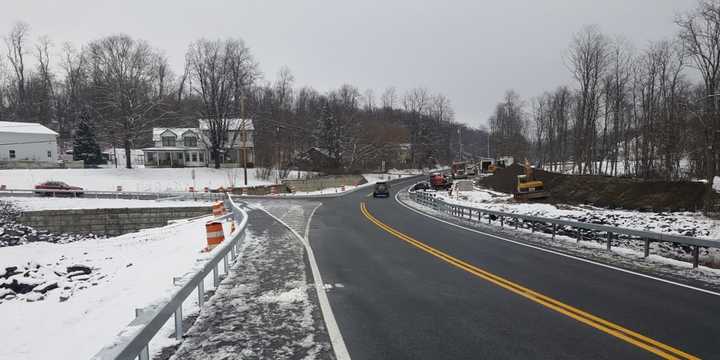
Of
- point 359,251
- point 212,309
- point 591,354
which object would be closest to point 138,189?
Result: point 359,251

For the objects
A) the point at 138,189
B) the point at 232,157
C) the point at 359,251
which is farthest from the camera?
the point at 232,157

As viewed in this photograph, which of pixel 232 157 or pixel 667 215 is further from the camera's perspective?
pixel 232 157

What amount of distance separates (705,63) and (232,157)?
63.6 meters

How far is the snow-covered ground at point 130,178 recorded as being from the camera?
149 ft

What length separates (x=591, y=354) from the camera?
4.52m

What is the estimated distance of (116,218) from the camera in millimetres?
30734

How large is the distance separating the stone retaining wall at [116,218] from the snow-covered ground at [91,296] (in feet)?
32.5

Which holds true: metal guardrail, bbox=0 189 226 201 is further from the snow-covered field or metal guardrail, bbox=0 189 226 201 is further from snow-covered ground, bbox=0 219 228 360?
the snow-covered field

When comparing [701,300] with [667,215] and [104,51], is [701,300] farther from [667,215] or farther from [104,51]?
[104,51]

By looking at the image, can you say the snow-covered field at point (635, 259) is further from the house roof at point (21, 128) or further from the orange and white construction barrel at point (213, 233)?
the house roof at point (21, 128)

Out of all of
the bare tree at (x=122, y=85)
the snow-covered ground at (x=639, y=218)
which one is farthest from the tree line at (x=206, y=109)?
the snow-covered ground at (x=639, y=218)

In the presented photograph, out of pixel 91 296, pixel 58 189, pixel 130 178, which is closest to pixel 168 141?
pixel 130 178

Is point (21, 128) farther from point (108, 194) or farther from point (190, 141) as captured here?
point (108, 194)

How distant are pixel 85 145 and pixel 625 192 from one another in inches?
2621
